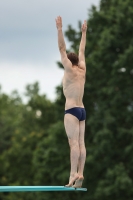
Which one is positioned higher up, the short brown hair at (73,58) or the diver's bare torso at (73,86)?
the short brown hair at (73,58)

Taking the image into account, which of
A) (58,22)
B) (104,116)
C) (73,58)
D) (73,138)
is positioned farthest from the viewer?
(104,116)

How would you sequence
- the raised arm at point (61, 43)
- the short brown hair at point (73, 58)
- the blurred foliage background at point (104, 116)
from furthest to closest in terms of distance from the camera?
the blurred foliage background at point (104, 116), the short brown hair at point (73, 58), the raised arm at point (61, 43)

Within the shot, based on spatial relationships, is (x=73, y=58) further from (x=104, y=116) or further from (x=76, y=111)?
(x=104, y=116)

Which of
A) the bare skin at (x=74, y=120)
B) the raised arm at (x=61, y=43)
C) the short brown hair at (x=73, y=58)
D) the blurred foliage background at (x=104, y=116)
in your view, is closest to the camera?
the raised arm at (x=61, y=43)

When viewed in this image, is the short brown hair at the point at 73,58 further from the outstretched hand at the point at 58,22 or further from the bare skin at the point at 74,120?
the outstretched hand at the point at 58,22

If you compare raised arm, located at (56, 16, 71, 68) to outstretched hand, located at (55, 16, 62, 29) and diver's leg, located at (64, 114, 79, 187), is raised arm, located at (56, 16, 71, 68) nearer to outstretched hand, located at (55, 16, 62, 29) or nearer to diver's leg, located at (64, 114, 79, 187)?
outstretched hand, located at (55, 16, 62, 29)

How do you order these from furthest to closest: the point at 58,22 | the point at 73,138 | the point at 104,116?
the point at 104,116, the point at 73,138, the point at 58,22

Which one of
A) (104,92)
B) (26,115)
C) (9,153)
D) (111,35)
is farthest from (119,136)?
(26,115)

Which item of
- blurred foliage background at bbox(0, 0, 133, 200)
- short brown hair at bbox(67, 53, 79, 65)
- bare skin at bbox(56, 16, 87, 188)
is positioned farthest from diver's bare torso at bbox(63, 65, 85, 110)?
blurred foliage background at bbox(0, 0, 133, 200)

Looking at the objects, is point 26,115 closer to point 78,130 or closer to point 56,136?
point 56,136

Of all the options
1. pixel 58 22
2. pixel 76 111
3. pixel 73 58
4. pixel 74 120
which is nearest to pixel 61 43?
pixel 58 22

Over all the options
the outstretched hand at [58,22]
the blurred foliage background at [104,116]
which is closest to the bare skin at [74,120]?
the outstretched hand at [58,22]

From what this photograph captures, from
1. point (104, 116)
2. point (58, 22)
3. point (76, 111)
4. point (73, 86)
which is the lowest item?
point (76, 111)

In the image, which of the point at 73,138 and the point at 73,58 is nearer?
the point at 73,138
